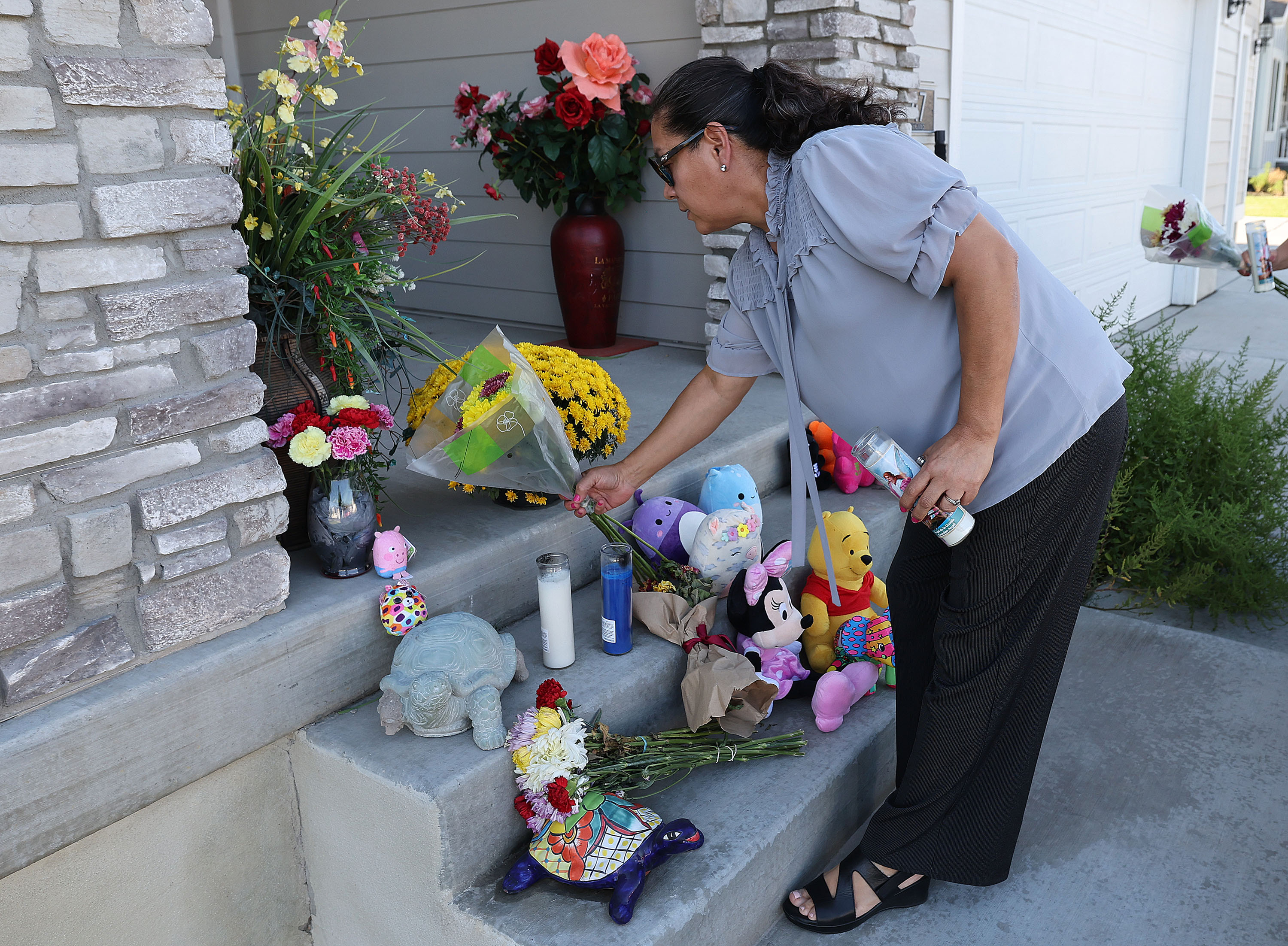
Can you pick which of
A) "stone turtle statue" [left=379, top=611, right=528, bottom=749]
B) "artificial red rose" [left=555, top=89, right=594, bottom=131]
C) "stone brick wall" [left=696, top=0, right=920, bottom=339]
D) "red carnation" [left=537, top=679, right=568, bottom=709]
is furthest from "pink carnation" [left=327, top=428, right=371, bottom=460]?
"artificial red rose" [left=555, top=89, right=594, bottom=131]

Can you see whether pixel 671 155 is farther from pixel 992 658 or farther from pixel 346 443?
pixel 992 658

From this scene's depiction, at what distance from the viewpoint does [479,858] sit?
1.84 m

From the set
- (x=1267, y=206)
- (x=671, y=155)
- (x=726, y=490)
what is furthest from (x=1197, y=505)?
(x=1267, y=206)

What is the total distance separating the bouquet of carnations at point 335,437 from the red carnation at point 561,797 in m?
0.80

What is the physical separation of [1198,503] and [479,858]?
8.94ft

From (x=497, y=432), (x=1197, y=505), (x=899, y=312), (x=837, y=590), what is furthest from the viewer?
(x=1197, y=505)

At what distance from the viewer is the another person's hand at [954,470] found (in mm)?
1617

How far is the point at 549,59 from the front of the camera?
13.6ft

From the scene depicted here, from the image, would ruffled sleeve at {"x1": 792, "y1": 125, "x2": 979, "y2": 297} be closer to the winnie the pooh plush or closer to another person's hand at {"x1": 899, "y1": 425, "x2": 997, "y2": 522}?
another person's hand at {"x1": 899, "y1": 425, "x2": 997, "y2": 522}

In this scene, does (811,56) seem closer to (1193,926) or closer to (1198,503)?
(1198,503)

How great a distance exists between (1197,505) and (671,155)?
2.47 meters

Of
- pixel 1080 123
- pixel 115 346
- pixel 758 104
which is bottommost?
pixel 115 346

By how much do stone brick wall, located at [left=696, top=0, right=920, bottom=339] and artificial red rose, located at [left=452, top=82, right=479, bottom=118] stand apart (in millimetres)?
1064

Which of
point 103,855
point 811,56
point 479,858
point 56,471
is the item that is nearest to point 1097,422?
point 479,858
